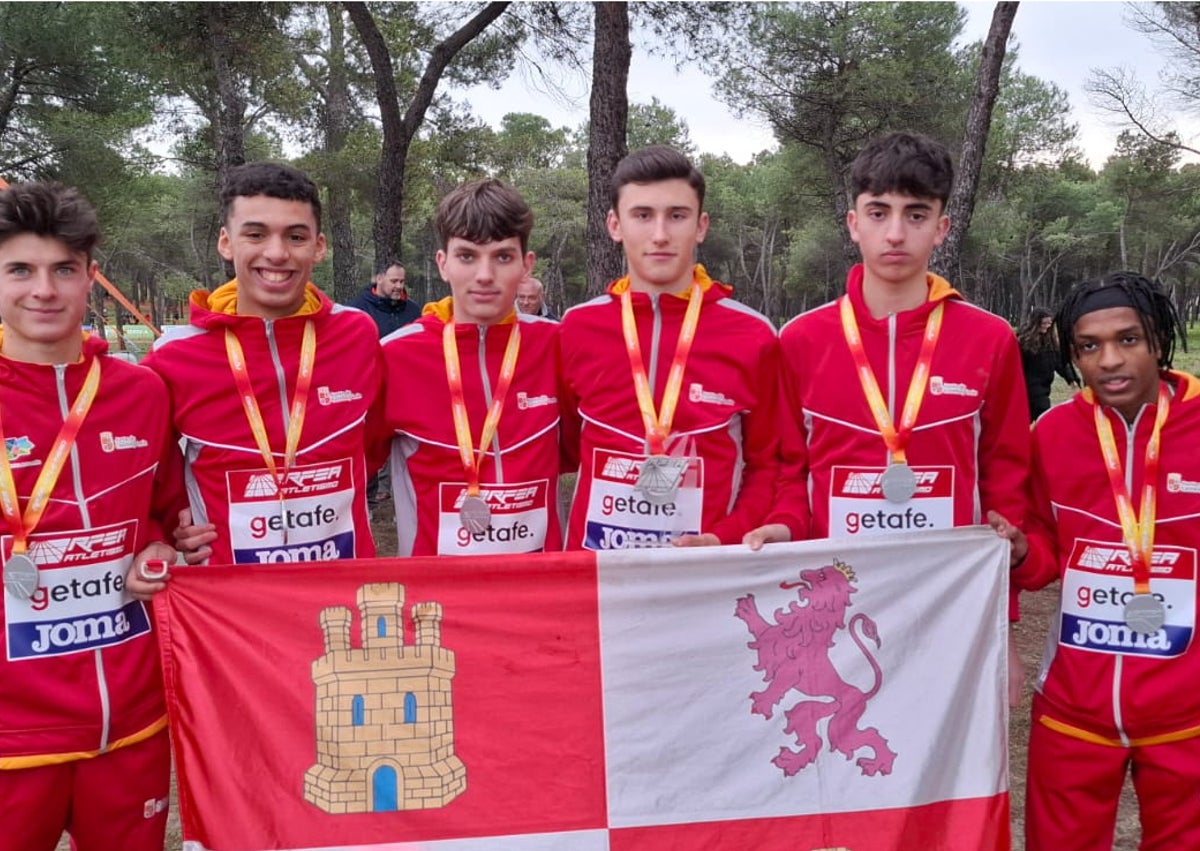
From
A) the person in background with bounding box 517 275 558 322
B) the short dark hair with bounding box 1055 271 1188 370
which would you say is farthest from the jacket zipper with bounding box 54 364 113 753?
the person in background with bounding box 517 275 558 322

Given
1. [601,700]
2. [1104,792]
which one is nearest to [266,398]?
[601,700]

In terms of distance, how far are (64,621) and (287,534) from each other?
0.70 meters

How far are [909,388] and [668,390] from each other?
811 mm

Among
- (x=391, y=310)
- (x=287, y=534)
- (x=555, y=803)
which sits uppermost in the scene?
(x=391, y=310)

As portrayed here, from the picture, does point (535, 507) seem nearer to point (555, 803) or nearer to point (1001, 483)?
point (555, 803)

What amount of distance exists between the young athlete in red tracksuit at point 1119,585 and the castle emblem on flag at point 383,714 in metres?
1.95

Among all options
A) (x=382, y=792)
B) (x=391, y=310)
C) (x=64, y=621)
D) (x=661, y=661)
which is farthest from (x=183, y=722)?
(x=391, y=310)

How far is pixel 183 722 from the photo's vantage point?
2.89 m

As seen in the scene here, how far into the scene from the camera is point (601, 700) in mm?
3031

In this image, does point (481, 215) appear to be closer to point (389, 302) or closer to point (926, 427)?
point (926, 427)

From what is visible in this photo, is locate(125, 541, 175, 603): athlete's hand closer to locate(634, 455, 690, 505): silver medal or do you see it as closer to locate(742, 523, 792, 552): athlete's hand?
locate(634, 455, 690, 505): silver medal

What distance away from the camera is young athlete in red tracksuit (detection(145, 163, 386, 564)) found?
3.17 meters

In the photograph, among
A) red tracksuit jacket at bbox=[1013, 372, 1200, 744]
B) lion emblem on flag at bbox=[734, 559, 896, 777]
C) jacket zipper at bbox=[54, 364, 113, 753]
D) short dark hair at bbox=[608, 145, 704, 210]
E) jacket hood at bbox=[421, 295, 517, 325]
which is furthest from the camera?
jacket hood at bbox=[421, 295, 517, 325]

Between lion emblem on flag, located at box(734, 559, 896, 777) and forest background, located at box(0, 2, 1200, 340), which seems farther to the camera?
forest background, located at box(0, 2, 1200, 340)
